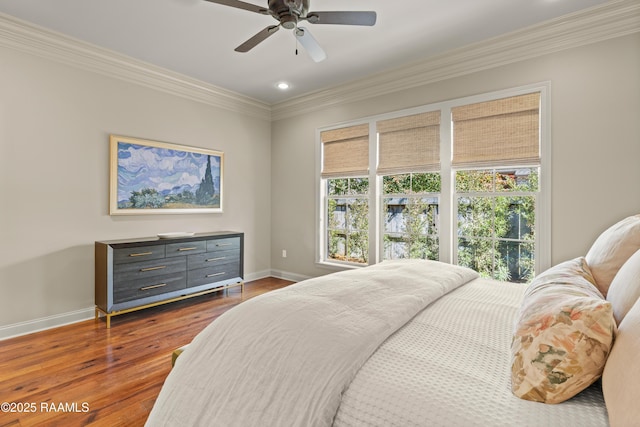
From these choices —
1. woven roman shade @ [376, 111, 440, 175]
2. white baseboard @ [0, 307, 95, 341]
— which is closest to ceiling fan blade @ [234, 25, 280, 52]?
woven roman shade @ [376, 111, 440, 175]

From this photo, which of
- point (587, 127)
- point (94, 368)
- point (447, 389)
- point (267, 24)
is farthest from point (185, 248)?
point (587, 127)

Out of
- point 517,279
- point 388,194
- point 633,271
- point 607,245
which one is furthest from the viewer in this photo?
point 388,194

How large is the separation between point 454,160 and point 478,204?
535 millimetres

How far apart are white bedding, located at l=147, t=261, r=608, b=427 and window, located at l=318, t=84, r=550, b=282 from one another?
6.39 feet

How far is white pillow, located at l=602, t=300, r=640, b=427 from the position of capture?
63 cm

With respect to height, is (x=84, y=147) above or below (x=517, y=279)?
above

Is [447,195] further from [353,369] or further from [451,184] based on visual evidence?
[353,369]

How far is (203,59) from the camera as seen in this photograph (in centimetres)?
357

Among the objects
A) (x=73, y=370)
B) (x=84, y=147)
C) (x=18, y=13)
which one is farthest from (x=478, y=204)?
(x=18, y=13)

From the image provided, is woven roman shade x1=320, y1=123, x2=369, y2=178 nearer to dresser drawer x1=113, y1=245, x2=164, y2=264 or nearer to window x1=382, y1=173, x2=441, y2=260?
window x1=382, y1=173, x2=441, y2=260

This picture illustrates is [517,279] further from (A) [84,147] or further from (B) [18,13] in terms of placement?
(B) [18,13]

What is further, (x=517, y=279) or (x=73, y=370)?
(x=517, y=279)

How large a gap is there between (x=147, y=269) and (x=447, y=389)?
10.8 feet

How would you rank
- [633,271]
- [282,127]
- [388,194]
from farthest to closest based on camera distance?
[282,127], [388,194], [633,271]
